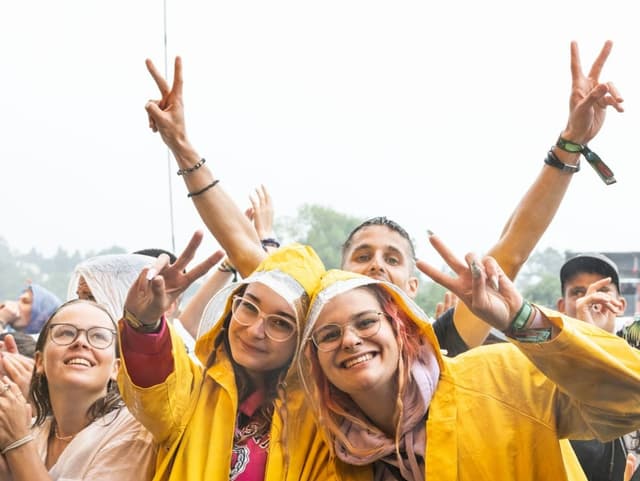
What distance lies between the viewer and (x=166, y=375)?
183cm

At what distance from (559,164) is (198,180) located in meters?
Answer: 1.02

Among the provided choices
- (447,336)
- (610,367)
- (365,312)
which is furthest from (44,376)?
(610,367)

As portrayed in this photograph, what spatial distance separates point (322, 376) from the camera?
1889 mm

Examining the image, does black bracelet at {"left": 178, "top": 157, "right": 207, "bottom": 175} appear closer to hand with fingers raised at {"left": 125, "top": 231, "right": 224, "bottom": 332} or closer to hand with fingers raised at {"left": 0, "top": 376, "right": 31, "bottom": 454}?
hand with fingers raised at {"left": 125, "top": 231, "right": 224, "bottom": 332}

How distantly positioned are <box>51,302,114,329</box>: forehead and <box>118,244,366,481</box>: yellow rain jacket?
290mm

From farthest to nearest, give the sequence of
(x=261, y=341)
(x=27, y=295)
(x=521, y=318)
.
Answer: (x=27, y=295)
(x=261, y=341)
(x=521, y=318)

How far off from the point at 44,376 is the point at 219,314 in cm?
54

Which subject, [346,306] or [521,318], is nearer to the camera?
[521,318]

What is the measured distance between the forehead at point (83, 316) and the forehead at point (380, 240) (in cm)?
83

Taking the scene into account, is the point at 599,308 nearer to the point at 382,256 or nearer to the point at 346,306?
the point at 382,256

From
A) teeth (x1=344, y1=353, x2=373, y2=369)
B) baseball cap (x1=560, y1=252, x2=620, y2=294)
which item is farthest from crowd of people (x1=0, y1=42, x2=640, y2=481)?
baseball cap (x1=560, y1=252, x2=620, y2=294)

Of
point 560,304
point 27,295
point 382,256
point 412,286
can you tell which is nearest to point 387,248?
point 382,256

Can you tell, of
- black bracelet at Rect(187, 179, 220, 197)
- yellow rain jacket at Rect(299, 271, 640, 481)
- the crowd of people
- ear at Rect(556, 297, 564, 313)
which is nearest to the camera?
yellow rain jacket at Rect(299, 271, 640, 481)

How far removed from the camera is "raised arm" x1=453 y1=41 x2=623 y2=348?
1.96 m
